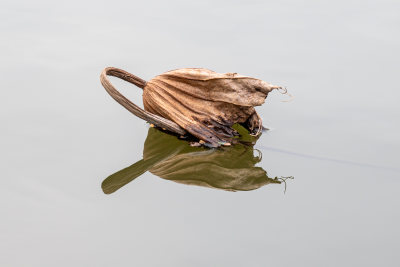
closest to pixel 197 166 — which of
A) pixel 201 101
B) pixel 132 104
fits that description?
pixel 201 101

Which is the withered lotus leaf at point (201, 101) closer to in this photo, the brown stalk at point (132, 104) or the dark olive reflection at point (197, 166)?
the brown stalk at point (132, 104)

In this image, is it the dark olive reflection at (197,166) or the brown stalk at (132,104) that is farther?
the brown stalk at (132,104)

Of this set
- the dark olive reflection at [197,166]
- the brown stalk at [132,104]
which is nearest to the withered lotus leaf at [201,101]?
the brown stalk at [132,104]

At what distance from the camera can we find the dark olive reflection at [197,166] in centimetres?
778

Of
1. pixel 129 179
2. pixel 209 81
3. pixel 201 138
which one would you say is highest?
pixel 209 81

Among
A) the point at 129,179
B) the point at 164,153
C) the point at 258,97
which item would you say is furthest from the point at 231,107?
the point at 129,179

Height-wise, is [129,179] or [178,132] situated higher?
[178,132]

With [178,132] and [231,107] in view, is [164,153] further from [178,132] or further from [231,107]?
[231,107]

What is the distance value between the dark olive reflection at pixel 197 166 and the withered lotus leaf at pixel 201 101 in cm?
14

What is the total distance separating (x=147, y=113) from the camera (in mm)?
8398

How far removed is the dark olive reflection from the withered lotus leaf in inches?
5.6

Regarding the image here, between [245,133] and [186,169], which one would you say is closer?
[186,169]

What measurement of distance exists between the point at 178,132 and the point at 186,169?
0.56 meters

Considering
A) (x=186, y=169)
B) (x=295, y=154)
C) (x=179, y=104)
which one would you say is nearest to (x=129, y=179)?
(x=186, y=169)
